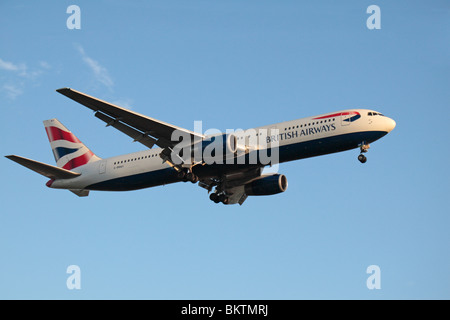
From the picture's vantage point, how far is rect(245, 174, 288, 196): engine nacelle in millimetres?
49812

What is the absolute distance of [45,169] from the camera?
1906 inches

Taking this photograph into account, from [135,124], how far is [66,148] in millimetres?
11526

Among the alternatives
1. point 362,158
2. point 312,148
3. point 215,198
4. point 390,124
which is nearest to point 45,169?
point 215,198

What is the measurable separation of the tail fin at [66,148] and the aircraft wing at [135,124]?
8398mm

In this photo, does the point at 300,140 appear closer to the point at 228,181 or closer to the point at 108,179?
the point at 228,181

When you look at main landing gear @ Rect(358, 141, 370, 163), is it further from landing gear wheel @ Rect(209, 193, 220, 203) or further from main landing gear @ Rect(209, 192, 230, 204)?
landing gear wheel @ Rect(209, 193, 220, 203)

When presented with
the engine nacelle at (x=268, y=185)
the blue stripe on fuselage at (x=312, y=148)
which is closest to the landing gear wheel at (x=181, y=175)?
the blue stripe on fuselage at (x=312, y=148)

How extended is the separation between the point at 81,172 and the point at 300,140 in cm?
1801

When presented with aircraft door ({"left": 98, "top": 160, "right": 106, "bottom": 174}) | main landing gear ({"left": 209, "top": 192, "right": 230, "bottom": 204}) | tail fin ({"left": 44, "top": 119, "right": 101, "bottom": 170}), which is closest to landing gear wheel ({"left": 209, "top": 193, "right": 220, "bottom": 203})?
main landing gear ({"left": 209, "top": 192, "right": 230, "bottom": 204})

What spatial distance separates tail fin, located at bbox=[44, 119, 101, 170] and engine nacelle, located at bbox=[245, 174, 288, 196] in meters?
12.8

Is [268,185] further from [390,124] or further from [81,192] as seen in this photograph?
[81,192]

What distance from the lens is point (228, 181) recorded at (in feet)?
163
